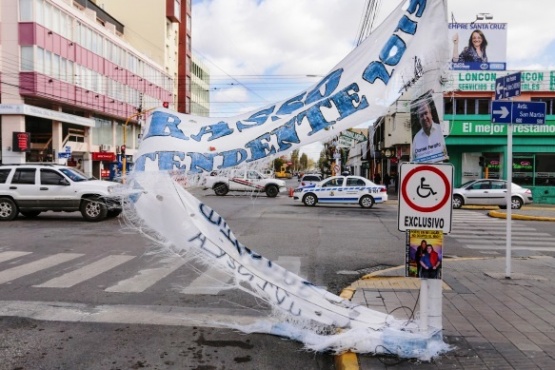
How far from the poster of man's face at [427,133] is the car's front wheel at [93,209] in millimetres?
12576

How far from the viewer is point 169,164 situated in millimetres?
4895

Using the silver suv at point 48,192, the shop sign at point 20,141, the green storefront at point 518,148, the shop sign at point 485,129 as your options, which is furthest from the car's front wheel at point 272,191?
the shop sign at point 20,141

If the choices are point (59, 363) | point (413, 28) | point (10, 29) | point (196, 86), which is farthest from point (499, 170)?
point (196, 86)

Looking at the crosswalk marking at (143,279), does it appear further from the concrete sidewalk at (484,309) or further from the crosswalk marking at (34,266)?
the concrete sidewalk at (484,309)

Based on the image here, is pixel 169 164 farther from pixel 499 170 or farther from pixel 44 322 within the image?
pixel 499 170

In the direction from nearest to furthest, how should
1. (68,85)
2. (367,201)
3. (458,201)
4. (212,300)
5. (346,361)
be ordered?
(346,361) → (212,300) → (367,201) → (458,201) → (68,85)

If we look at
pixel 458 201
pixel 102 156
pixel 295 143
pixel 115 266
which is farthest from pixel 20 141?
pixel 295 143

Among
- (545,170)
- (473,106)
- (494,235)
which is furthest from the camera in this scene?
(473,106)

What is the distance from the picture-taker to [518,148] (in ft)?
97.6

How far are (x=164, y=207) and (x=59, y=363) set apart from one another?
5.61 feet

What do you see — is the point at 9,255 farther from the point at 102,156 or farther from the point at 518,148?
the point at 102,156

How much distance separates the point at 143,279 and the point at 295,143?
4349 millimetres

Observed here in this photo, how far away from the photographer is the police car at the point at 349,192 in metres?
23.3

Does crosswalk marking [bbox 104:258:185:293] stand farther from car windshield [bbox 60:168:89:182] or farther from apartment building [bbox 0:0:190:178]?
apartment building [bbox 0:0:190:178]
